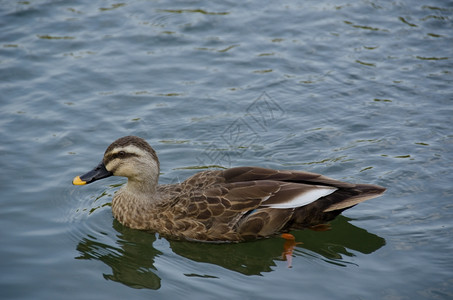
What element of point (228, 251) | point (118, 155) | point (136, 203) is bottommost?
point (228, 251)

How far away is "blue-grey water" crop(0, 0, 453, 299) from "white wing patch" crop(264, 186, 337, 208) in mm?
577

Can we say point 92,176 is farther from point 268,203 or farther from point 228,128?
point 228,128

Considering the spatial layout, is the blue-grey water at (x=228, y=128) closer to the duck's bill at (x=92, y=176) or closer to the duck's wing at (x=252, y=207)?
the duck's wing at (x=252, y=207)

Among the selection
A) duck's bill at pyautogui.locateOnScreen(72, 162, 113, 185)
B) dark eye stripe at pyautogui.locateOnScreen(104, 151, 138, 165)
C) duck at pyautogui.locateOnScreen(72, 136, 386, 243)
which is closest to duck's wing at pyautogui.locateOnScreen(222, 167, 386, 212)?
duck at pyautogui.locateOnScreen(72, 136, 386, 243)

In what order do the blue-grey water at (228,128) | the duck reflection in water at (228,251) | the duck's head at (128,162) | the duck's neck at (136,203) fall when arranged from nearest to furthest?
the blue-grey water at (228,128) → the duck reflection in water at (228,251) → the duck's head at (128,162) → the duck's neck at (136,203)

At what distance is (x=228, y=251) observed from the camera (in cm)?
847

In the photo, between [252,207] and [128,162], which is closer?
[252,207]

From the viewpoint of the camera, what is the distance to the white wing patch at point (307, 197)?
8.43 m

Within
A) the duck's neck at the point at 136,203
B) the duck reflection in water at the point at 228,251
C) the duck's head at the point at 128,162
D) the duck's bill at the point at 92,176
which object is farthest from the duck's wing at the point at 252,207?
the duck's bill at the point at 92,176

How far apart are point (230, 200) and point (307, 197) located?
1.04 m

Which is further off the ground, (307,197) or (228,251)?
(307,197)

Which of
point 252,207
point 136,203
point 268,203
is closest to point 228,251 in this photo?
point 252,207

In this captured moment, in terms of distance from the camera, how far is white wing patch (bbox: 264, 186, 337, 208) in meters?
8.43

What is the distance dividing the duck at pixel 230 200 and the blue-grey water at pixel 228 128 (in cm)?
23
